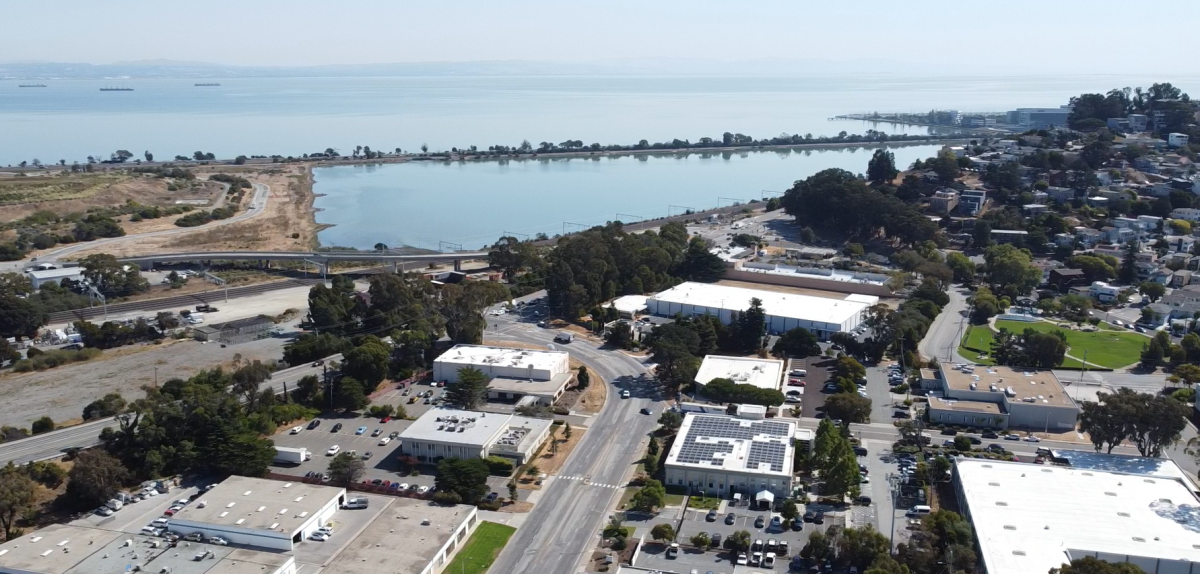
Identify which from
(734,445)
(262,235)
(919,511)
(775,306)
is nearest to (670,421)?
(734,445)

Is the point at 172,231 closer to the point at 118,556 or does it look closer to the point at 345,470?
the point at 345,470

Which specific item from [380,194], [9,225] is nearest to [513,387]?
[9,225]

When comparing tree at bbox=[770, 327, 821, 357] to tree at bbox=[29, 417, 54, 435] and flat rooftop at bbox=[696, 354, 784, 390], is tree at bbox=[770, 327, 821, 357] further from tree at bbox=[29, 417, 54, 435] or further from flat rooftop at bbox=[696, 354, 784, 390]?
tree at bbox=[29, 417, 54, 435]

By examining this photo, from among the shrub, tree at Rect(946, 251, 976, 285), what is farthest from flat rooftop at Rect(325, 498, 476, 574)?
tree at Rect(946, 251, 976, 285)

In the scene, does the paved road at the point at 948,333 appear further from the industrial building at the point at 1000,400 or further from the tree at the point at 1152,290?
the tree at the point at 1152,290

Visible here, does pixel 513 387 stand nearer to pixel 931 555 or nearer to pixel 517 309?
pixel 517 309

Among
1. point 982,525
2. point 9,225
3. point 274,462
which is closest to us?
point 982,525
